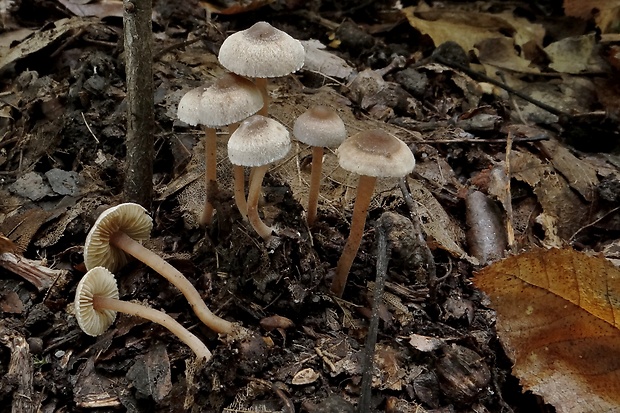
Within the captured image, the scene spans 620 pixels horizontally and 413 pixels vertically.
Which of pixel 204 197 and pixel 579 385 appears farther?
pixel 204 197

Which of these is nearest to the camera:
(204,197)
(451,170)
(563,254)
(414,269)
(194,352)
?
(563,254)

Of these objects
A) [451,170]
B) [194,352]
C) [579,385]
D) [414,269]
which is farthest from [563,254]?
[194,352]

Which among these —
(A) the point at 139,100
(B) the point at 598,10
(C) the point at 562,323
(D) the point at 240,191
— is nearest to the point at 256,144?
(D) the point at 240,191

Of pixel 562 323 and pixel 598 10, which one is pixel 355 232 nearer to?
pixel 562 323

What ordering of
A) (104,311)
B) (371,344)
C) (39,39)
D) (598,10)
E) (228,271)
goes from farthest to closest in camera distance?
(598,10), (39,39), (228,271), (104,311), (371,344)

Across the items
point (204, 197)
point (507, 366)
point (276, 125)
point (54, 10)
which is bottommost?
point (507, 366)

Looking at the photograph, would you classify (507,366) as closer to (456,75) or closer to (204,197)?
(204,197)

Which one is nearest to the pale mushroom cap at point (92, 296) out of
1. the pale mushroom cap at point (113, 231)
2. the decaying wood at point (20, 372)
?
the pale mushroom cap at point (113, 231)
